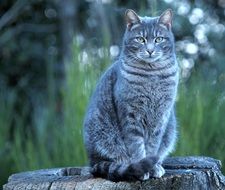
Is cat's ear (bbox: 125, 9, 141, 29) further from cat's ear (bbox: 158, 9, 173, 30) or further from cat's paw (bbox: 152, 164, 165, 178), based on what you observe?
cat's paw (bbox: 152, 164, 165, 178)

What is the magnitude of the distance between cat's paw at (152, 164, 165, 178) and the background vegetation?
1.15m

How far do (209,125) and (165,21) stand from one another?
1.16 metres

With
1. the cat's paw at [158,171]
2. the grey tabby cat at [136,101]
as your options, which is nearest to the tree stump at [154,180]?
the cat's paw at [158,171]

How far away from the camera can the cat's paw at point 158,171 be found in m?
3.15

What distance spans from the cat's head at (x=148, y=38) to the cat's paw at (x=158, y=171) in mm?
598

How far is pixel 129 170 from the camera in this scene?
10.1 feet

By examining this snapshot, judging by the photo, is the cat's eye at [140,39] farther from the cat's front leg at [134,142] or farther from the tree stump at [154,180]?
the tree stump at [154,180]

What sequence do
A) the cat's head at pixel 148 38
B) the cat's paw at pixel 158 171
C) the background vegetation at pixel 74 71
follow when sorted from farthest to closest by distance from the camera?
the background vegetation at pixel 74 71, the cat's head at pixel 148 38, the cat's paw at pixel 158 171

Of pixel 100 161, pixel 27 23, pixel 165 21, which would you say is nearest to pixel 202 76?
pixel 165 21

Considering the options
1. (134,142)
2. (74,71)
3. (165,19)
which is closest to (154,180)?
(134,142)

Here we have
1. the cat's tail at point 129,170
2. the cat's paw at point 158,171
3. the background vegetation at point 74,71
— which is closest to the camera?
the cat's tail at point 129,170

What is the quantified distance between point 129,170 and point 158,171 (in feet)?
0.62

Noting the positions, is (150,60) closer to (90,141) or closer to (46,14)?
(90,141)

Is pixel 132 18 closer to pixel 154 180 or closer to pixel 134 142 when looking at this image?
pixel 134 142
